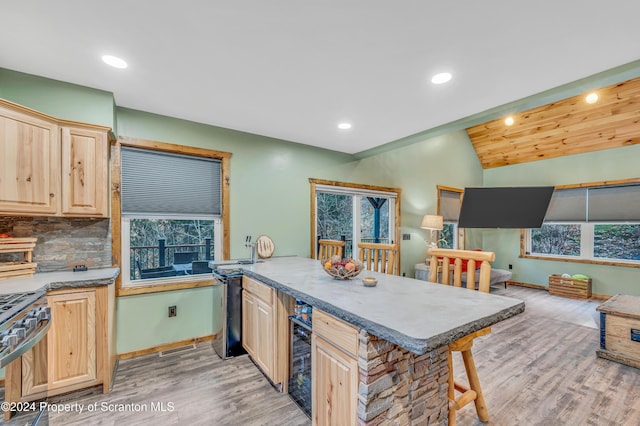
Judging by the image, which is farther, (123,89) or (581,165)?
(581,165)

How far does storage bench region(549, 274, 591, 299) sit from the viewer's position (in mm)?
5133

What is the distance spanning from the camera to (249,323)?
2592 millimetres

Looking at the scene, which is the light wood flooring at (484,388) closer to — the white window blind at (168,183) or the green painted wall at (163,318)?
the green painted wall at (163,318)

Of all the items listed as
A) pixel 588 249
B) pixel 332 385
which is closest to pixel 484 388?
pixel 332 385

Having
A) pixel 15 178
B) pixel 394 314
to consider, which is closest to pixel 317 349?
pixel 394 314

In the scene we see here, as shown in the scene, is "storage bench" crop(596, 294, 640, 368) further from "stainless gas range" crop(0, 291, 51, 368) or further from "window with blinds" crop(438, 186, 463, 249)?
"stainless gas range" crop(0, 291, 51, 368)

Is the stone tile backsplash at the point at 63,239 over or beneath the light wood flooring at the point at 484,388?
over

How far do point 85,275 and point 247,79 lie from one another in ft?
6.66

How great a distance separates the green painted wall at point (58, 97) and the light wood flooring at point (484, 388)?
7.15 feet

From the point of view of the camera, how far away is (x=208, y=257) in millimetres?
3346

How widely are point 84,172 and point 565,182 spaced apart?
774 centimetres

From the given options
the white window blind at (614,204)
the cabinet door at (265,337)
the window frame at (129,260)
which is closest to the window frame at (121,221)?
the window frame at (129,260)

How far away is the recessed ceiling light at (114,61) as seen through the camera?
1.99 m

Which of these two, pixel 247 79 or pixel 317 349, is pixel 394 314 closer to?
pixel 317 349
